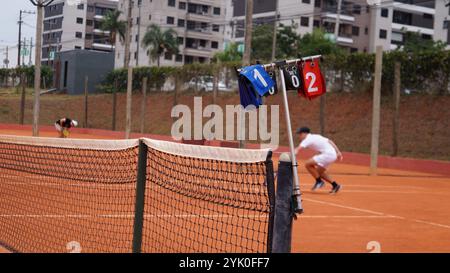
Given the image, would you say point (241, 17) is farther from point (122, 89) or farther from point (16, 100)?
point (16, 100)

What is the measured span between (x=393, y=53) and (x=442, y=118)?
543 centimetres

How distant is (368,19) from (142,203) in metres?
79.2

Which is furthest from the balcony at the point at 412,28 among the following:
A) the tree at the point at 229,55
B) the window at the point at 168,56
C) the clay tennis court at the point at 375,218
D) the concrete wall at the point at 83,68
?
the clay tennis court at the point at 375,218

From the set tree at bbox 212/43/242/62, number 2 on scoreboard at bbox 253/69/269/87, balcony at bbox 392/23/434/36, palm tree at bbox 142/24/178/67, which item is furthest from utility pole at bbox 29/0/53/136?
balcony at bbox 392/23/434/36

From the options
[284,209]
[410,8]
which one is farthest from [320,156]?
[410,8]

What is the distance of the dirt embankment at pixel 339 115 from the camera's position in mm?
32531

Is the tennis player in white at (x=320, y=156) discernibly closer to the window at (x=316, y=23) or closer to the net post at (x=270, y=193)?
the net post at (x=270, y=193)

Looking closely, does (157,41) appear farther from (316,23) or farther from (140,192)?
(140,192)

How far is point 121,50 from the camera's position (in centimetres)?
8275

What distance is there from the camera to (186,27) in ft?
293

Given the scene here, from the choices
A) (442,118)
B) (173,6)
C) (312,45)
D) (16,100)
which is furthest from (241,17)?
(442,118)

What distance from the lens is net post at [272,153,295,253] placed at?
13.0 ft

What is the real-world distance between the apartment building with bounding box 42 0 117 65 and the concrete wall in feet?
2.18

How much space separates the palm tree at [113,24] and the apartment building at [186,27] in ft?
17.4
